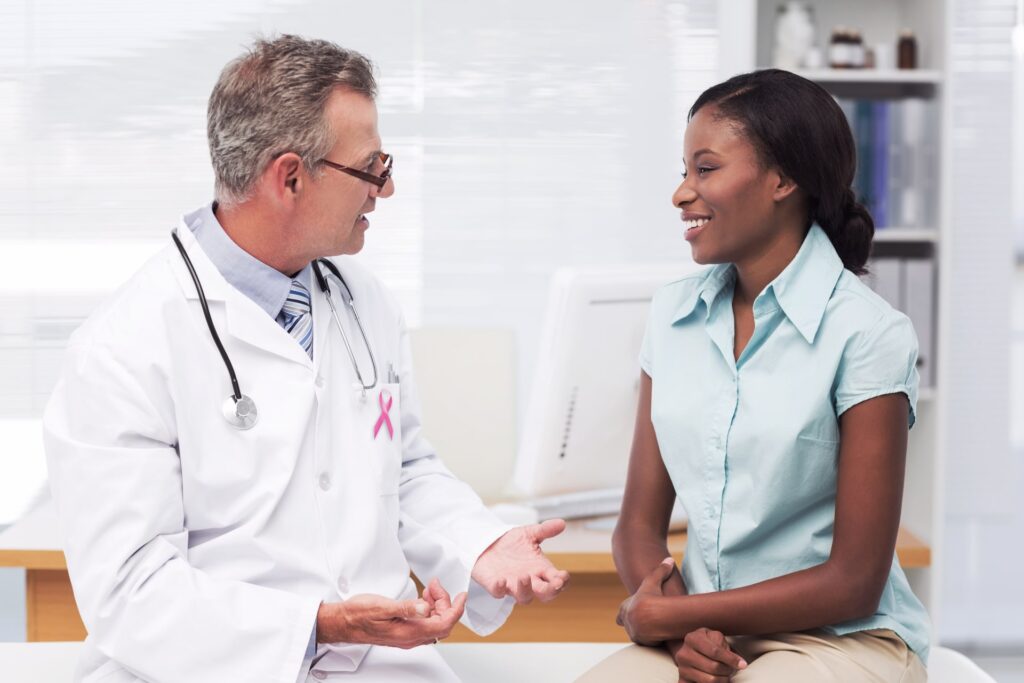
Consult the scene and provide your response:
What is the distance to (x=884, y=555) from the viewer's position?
1412mm

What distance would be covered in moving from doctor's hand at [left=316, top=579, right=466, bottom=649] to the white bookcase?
2.27m

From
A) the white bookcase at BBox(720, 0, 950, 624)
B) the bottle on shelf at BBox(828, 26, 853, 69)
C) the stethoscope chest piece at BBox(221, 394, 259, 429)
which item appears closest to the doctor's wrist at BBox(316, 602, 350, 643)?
the stethoscope chest piece at BBox(221, 394, 259, 429)

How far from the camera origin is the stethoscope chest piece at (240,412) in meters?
1.43

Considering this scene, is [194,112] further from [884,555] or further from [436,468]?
[884,555]

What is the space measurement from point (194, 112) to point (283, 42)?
2475 millimetres

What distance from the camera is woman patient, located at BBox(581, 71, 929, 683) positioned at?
141 centimetres

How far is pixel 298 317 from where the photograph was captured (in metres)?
1.58

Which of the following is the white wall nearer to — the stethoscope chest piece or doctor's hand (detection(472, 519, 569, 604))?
doctor's hand (detection(472, 519, 569, 604))

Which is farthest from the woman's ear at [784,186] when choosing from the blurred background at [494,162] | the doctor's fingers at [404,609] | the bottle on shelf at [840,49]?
the blurred background at [494,162]

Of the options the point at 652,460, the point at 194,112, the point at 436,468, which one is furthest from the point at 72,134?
the point at 652,460

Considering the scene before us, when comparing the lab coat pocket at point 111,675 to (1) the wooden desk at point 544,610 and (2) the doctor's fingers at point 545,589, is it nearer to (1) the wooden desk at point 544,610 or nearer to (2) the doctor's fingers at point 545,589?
(2) the doctor's fingers at point 545,589

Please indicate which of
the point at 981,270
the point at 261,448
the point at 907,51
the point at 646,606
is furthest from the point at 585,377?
the point at 981,270

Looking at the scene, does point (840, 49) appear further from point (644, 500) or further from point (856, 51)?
point (644, 500)

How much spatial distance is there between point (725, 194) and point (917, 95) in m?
2.29
